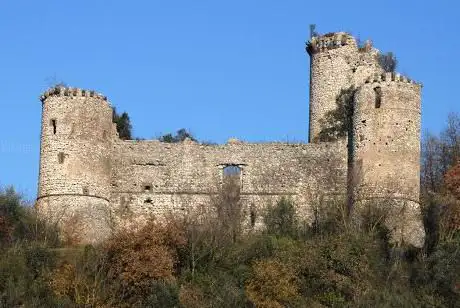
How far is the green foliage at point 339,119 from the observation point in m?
56.1

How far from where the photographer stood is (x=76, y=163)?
174ft

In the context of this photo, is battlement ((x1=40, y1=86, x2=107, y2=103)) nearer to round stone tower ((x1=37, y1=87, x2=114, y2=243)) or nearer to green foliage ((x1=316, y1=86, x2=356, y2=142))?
round stone tower ((x1=37, y1=87, x2=114, y2=243))

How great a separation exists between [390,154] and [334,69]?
653 cm

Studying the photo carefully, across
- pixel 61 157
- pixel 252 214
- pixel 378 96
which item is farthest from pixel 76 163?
pixel 378 96

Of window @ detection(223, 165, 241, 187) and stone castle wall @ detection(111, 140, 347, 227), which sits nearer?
stone castle wall @ detection(111, 140, 347, 227)

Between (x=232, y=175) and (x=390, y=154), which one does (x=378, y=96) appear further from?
(x=232, y=175)

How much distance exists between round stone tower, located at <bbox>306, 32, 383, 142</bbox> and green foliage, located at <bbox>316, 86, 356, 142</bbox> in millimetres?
203

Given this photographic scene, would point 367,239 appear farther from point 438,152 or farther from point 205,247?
point 438,152

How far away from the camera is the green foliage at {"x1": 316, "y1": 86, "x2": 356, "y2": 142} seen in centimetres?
5609

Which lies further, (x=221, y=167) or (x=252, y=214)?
(x=221, y=167)

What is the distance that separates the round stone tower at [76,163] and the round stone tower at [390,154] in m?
9.26

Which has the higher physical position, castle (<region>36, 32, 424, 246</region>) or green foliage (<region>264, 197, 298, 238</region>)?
castle (<region>36, 32, 424, 246</region>)

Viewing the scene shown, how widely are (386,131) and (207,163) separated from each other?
Result: 22.5ft

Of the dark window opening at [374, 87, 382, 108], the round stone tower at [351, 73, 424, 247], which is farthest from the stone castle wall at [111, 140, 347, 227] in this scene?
the dark window opening at [374, 87, 382, 108]
